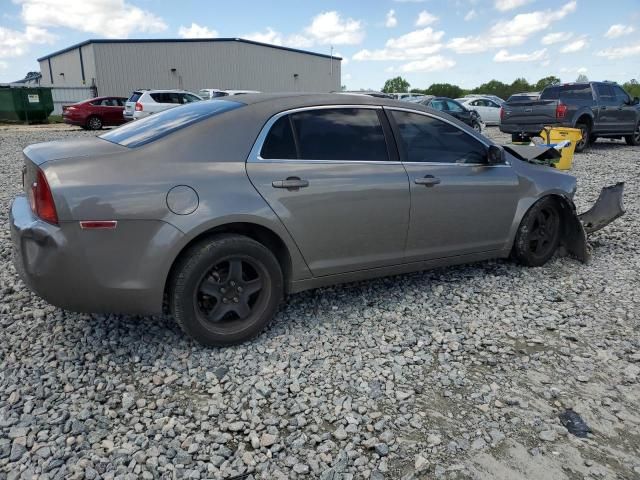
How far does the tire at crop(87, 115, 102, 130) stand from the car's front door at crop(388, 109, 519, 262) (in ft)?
67.9

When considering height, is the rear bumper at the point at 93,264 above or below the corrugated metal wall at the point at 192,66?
below

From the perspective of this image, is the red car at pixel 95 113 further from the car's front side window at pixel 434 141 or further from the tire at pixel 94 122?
the car's front side window at pixel 434 141

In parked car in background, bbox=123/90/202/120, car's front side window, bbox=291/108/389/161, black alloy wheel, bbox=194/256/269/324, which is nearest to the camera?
black alloy wheel, bbox=194/256/269/324

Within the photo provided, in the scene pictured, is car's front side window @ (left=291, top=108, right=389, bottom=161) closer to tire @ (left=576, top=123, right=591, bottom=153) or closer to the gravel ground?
the gravel ground

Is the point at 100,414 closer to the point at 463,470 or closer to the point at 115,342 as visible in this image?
the point at 115,342

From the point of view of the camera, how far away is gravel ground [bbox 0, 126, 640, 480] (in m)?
2.36

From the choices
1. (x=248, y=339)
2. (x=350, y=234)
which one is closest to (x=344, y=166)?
(x=350, y=234)

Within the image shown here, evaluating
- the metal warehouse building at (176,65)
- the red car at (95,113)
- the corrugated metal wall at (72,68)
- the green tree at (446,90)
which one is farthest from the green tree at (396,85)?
the red car at (95,113)

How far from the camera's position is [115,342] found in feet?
10.8

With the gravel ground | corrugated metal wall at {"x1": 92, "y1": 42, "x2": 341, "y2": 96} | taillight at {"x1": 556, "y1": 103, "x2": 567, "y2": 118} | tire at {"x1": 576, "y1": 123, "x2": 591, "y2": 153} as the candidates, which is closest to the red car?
corrugated metal wall at {"x1": 92, "y1": 42, "x2": 341, "y2": 96}

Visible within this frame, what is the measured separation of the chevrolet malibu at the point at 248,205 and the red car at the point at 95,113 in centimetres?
1992

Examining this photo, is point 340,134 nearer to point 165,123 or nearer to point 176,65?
point 165,123

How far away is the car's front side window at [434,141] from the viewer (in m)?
3.85

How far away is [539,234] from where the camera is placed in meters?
4.75
